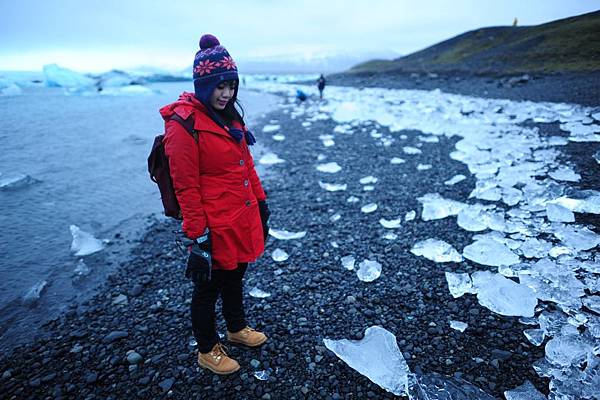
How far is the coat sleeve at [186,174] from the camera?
1.57 m

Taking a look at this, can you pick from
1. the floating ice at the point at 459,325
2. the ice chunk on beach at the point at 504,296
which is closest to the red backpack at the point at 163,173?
the floating ice at the point at 459,325

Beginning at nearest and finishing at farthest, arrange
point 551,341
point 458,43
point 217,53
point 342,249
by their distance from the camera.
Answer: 1. point 217,53
2. point 551,341
3. point 342,249
4. point 458,43

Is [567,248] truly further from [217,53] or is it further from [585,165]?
[217,53]

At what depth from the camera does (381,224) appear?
407 centimetres

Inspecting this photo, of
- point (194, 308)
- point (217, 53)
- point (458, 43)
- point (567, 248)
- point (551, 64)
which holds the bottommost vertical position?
point (567, 248)

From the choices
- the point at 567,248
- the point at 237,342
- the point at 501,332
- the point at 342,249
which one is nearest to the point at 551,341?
the point at 501,332

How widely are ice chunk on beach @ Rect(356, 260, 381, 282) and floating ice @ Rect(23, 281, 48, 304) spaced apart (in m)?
3.34

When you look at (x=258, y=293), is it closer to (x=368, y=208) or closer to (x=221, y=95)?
(x=221, y=95)

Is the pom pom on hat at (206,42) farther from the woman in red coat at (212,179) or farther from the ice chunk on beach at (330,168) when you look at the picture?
the ice chunk on beach at (330,168)

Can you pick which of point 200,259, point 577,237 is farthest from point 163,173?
point 577,237

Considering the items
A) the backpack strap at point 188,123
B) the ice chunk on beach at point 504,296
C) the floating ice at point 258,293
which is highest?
the backpack strap at point 188,123

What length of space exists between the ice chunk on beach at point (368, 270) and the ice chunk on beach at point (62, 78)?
1708 inches

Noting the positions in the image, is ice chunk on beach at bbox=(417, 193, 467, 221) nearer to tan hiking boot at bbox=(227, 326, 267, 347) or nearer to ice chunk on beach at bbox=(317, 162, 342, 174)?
ice chunk on beach at bbox=(317, 162, 342, 174)

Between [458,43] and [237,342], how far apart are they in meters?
46.0
